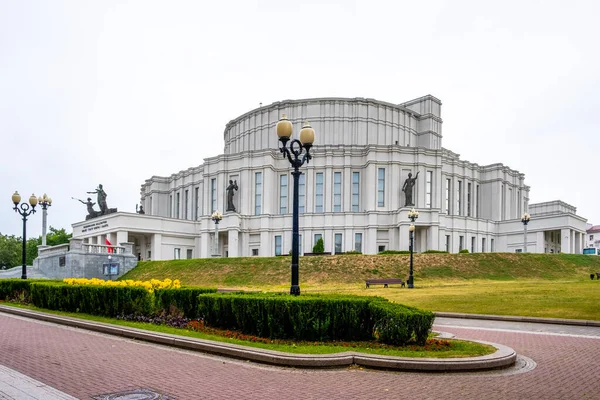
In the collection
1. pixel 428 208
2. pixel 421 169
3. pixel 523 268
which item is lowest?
pixel 523 268

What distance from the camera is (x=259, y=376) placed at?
29.3ft

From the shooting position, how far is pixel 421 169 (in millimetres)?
64438

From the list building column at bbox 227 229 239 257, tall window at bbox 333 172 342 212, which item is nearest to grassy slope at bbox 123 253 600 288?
building column at bbox 227 229 239 257

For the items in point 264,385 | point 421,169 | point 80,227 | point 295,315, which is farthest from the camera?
point 80,227

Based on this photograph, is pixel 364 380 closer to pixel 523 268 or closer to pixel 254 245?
pixel 523 268

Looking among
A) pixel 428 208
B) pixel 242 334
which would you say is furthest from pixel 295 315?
pixel 428 208

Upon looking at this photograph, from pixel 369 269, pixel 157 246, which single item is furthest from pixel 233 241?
pixel 369 269

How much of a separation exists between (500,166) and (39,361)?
73397 millimetres

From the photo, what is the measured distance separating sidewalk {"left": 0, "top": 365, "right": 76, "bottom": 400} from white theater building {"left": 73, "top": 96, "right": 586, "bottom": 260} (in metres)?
49.9

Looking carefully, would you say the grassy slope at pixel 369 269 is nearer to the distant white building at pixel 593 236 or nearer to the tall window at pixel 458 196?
the tall window at pixel 458 196

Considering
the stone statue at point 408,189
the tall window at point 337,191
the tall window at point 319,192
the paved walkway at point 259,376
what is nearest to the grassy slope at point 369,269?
the stone statue at point 408,189

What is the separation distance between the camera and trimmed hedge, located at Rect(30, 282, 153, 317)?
16828 mm

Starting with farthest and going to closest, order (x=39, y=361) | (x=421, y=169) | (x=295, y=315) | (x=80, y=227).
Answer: (x=80, y=227), (x=421, y=169), (x=295, y=315), (x=39, y=361)

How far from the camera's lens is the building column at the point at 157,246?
65750mm
